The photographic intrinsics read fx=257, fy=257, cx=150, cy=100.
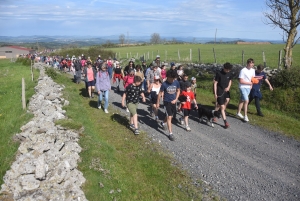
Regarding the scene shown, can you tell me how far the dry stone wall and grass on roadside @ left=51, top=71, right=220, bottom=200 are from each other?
11.6 inches

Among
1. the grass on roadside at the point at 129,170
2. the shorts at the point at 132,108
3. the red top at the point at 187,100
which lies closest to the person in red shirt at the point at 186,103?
the red top at the point at 187,100

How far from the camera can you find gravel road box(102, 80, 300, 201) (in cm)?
541

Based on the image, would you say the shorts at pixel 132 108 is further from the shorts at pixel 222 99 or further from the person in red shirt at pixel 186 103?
the shorts at pixel 222 99

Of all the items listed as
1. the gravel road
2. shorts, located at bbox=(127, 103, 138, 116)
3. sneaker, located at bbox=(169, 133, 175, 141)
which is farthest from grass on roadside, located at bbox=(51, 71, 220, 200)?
shorts, located at bbox=(127, 103, 138, 116)

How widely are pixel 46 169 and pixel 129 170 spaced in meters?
1.88

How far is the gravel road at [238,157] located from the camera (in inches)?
213

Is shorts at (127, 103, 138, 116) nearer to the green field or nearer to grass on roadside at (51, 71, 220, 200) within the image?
grass on roadside at (51, 71, 220, 200)

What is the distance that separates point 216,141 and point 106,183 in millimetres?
3902

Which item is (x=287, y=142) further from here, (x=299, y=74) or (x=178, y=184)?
(x=299, y=74)

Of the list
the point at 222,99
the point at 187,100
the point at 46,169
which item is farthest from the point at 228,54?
the point at 46,169

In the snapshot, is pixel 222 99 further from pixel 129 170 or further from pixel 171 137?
pixel 129 170

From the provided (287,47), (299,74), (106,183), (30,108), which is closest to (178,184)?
(106,183)

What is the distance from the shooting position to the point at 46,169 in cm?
507

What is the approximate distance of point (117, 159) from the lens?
6.54 metres
